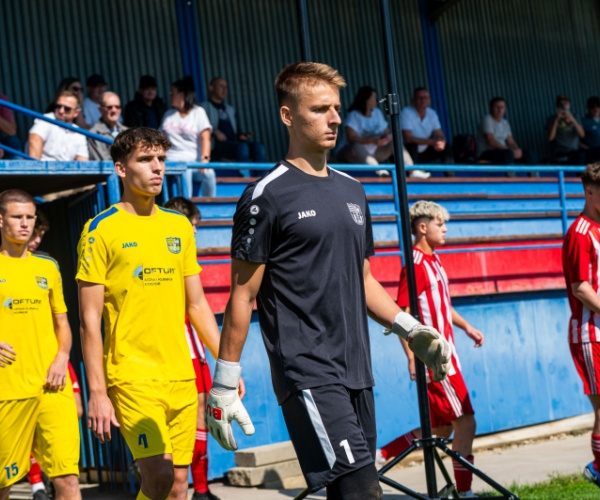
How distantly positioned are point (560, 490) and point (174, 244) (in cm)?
367

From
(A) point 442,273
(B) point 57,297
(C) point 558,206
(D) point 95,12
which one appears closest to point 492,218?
(C) point 558,206

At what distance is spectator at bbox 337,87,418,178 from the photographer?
13.1 meters

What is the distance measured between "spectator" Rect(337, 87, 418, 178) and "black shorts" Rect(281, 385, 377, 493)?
8.87 metres

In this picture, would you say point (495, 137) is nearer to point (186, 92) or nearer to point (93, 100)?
point (186, 92)

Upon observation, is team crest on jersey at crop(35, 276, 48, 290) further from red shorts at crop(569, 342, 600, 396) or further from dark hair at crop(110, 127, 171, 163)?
red shorts at crop(569, 342, 600, 396)

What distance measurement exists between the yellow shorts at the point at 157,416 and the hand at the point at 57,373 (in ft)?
3.90

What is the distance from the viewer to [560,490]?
766 centimetres

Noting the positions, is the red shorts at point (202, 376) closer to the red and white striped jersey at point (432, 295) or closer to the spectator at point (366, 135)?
the red and white striped jersey at point (432, 295)

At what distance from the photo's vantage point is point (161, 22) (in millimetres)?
14344

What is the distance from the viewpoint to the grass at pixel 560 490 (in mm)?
7297

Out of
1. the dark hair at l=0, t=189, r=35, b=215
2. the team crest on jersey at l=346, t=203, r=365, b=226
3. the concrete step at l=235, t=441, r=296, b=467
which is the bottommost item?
the concrete step at l=235, t=441, r=296, b=467

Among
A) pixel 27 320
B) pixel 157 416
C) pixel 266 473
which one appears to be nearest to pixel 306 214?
pixel 157 416

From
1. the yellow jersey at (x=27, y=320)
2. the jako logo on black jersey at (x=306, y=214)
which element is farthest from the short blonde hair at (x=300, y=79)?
the yellow jersey at (x=27, y=320)

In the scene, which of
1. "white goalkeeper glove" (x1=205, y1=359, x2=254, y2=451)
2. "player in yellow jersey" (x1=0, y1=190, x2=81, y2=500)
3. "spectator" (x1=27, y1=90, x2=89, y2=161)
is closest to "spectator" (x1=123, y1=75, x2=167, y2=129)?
"spectator" (x1=27, y1=90, x2=89, y2=161)
